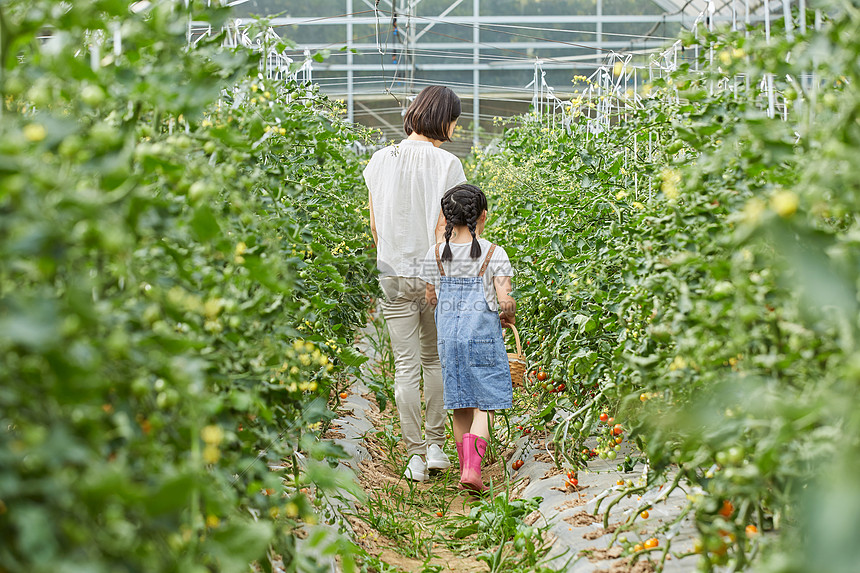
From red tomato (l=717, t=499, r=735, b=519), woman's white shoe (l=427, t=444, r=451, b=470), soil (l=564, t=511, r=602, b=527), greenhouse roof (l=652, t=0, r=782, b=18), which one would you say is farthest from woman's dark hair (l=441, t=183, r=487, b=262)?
greenhouse roof (l=652, t=0, r=782, b=18)

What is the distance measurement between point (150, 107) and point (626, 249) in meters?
1.21

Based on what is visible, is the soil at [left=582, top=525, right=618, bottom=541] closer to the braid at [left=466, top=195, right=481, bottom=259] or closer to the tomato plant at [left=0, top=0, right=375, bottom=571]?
the tomato plant at [left=0, top=0, right=375, bottom=571]

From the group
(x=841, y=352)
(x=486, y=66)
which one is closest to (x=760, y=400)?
(x=841, y=352)

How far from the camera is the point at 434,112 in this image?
3160 millimetres

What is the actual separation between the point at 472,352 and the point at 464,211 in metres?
0.55

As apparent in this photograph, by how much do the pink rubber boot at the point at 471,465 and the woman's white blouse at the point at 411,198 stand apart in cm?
73

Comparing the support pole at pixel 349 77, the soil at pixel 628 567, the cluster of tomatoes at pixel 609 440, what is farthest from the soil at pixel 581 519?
the support pole at pixel 349 77

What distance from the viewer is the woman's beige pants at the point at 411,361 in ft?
10.3

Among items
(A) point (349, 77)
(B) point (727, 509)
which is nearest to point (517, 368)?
(B) point (727, 509)

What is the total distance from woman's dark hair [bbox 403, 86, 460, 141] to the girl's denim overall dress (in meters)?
0.67

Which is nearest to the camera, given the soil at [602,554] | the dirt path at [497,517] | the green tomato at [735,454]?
the green tomato at [735,454]

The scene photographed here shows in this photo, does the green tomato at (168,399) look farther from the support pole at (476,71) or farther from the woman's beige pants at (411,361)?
the support pole at (476,71)

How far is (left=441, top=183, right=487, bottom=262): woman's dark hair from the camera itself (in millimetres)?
Result: 2924

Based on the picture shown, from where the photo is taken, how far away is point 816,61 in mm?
1357
